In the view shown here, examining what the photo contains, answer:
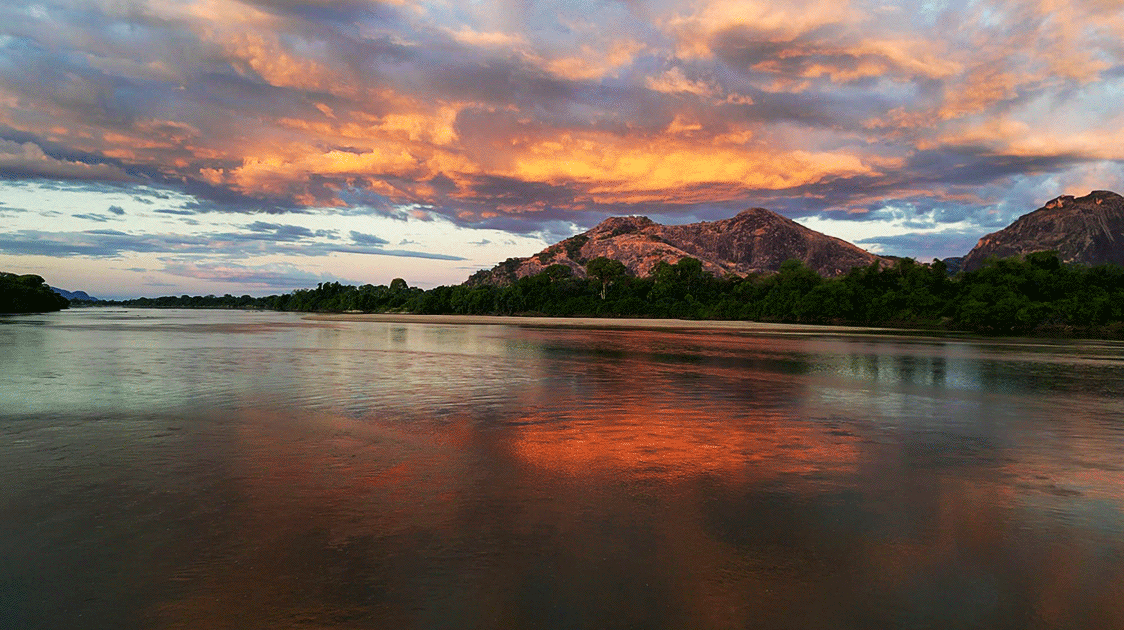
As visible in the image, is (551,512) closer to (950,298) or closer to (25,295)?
(950,298)

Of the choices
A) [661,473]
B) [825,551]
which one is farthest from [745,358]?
[825,551]

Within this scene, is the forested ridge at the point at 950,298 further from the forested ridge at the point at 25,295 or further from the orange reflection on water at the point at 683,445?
the forested ridge at the point at 25,295

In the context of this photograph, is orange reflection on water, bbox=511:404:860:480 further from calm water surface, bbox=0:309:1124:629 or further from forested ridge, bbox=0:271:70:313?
forested ridge, bbox=0:271:70:313

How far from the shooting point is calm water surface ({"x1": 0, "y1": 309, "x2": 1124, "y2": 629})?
275 inches

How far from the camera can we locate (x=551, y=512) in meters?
10.1

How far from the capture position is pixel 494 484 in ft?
38.4

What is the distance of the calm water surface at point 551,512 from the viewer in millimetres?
6980

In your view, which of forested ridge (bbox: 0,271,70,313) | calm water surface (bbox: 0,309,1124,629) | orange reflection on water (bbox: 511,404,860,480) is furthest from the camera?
forested ridge (bbox: 0,271,70,313)

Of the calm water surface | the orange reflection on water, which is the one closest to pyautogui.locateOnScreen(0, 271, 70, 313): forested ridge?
the calm water surface

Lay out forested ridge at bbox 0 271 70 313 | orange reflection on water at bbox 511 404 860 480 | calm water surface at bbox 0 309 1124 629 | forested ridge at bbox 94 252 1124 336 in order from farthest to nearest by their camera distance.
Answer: forested ridge at bbox 0 271 70 313 < forested ridge at bbox 94 252 1124 336 < orange reflection on water at bbox 511 404 860 480 < calm water surface at bbox 0 309 1124 629

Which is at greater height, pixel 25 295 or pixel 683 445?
pixel 25 295

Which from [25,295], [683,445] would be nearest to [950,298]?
[683,445]

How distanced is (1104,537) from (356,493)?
11.7 meters

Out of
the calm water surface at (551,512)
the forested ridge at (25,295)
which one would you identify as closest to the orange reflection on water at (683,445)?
the calm water surface at (551,512)
